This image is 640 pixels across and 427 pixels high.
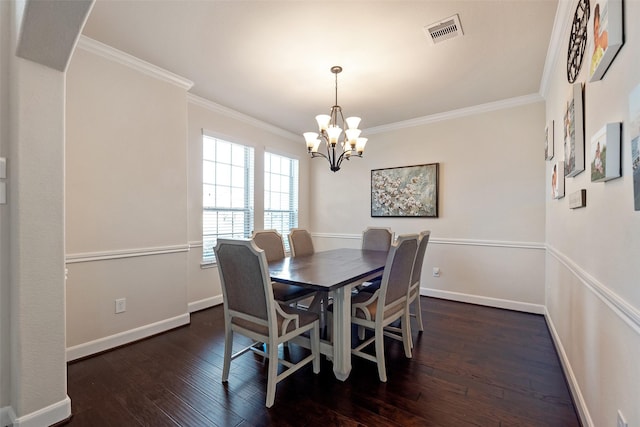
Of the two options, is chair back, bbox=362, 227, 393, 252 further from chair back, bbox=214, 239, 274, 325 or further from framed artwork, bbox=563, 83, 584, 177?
chair back, bbox=214, 239, 274, 325

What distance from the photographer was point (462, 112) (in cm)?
391

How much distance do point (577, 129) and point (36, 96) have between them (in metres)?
3.12

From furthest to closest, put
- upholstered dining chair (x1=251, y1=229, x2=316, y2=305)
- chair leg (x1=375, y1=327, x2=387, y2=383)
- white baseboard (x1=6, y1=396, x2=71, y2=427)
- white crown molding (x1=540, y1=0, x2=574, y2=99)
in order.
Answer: upholstered dining chair (x1=251, y1=229, x2=316, y2=305) → chair leg (x1=375, y1=327, x2=387, y2=383) → white crown molding (x1=540, y1=0, x2=574, y2=99) → white baseboard (x1=6, y1=396, x2=71, y2=427)

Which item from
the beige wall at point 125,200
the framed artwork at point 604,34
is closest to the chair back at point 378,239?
the beige wall at point 125,200

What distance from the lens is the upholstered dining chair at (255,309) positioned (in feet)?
5.76

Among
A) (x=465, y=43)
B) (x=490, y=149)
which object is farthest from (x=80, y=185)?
(x=490, y=149)

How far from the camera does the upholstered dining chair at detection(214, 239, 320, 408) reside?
1757 mm

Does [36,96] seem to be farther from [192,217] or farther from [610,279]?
[610,279]

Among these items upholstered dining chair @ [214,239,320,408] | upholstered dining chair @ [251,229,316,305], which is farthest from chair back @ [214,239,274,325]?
upholstered dining chair @ [251,229,316,305]

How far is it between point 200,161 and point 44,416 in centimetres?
266

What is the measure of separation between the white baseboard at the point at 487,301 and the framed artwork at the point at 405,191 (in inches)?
42.9

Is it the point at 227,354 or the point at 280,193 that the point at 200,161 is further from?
the point at 227,354

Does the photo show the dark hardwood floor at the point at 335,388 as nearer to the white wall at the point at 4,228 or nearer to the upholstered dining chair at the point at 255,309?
the upholstered dining chair at the point at 255,309

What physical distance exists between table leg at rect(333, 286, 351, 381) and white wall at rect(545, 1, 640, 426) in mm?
1331
